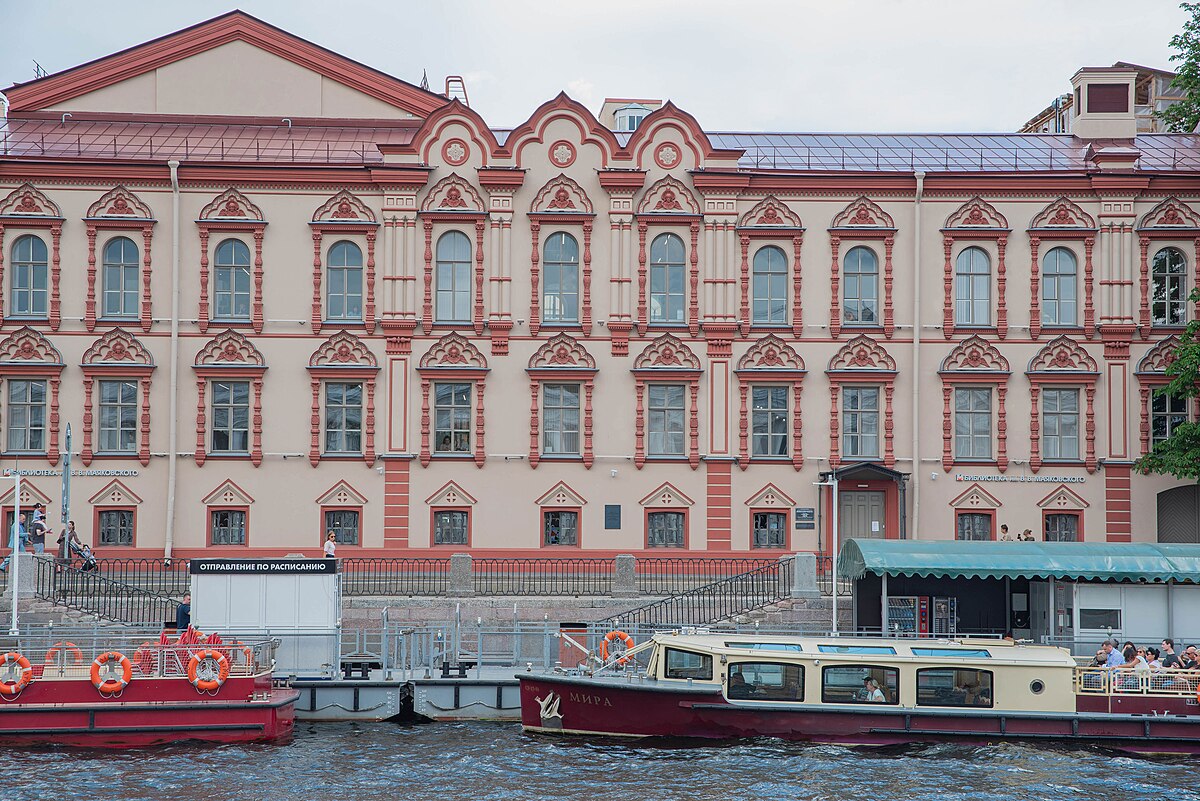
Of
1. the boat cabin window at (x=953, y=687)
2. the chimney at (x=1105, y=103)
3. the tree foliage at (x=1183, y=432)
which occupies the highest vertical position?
the chimney at (x=1105, y=103)

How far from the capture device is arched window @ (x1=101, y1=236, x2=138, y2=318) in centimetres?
4241

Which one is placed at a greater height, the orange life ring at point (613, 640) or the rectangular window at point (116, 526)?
the rectangular window at point (116, 526)

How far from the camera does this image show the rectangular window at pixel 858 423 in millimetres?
43312

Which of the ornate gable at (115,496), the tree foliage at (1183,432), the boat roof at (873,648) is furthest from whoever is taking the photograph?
the ornate gable at (115,496)

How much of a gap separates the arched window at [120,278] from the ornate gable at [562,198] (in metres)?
12.7

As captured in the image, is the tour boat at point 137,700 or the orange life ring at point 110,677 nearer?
the tour boat at point 137,700

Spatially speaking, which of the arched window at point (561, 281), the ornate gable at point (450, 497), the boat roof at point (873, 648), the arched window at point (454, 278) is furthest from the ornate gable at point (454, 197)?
the boat roof at point (873, 648)

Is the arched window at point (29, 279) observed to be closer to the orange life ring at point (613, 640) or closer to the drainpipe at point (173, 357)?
the drainpipe at point (173, 357)

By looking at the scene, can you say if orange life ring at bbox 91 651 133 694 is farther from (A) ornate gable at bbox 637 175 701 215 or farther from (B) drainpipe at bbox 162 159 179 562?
(A) ornate gable at bbox 637 175 701 215

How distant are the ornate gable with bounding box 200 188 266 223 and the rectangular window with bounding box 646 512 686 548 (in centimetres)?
1556

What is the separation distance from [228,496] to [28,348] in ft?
25.2

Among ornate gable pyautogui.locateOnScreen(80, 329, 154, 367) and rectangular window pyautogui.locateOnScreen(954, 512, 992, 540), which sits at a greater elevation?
ornate gable pyautogui.locateOnScreen(80, 329, 154, 367)

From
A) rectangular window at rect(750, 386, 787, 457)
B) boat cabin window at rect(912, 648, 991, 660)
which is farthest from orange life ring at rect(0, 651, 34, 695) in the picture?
rectangular window at rect(750, 386, 787, 457)

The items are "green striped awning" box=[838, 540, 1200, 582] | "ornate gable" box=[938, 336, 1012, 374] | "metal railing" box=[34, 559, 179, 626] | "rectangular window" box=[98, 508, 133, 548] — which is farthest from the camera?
"ornate gable" box=[938, 336, 1012, 374]
